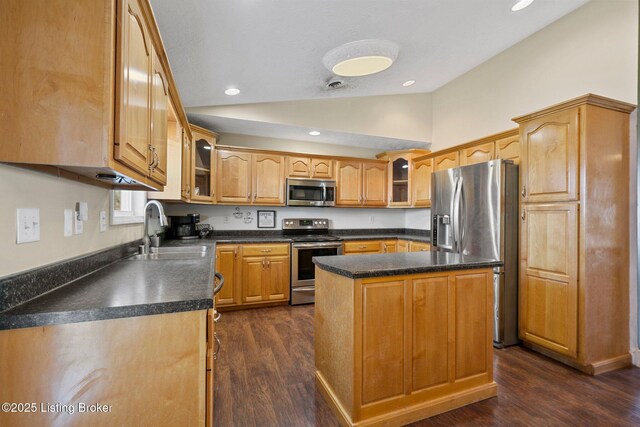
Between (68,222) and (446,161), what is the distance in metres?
3.99

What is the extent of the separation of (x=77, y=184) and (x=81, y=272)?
16.4 inches

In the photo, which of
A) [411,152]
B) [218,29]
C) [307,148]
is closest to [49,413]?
[218,29]

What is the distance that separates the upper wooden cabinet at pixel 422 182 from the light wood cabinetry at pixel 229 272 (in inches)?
107

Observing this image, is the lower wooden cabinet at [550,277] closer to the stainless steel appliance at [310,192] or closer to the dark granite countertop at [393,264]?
the dark granite countertop at [393,264]

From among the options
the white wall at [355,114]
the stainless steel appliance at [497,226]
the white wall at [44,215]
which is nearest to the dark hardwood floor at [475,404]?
the stainless steel appliance at [497,226]

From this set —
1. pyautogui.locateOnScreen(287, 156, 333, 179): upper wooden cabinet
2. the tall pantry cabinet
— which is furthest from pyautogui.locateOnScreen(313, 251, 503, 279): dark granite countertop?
pyautogui.locateOnScreen(287, 156, 333, 179): upper wooden cabinet

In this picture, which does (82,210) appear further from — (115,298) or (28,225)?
(115,298)

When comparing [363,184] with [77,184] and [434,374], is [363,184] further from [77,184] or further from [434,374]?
[77,184]

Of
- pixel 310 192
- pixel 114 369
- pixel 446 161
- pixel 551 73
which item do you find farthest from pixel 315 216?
pixel 114 369

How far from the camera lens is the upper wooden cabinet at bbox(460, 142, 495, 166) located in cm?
337

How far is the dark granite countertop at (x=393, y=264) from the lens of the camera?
1.65 metres

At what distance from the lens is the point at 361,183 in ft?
15.2

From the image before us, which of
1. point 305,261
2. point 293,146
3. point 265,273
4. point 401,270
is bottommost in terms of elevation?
point 265,273

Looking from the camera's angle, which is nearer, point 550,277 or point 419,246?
point 550,277
